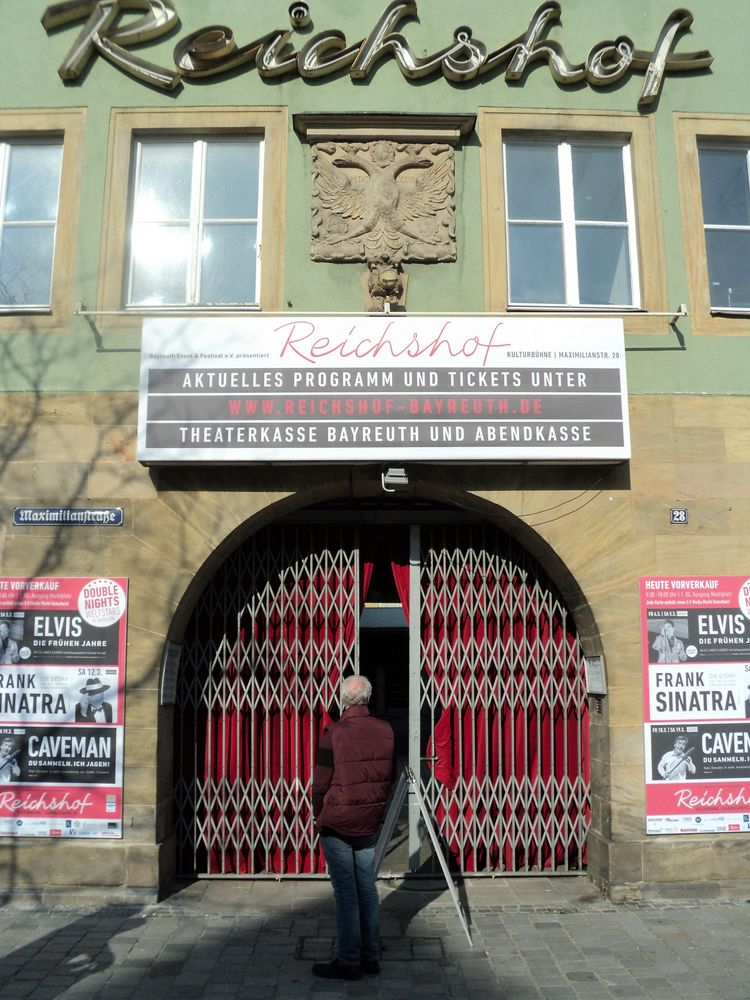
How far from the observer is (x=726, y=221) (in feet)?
25.7

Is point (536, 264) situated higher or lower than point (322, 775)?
higher

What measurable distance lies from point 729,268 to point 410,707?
4.68 metres

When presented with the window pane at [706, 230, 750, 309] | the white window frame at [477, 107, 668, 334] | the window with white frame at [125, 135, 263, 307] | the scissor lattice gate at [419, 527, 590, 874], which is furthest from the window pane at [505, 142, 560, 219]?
the scissor lattice gate at [419, 527, 590, 874]

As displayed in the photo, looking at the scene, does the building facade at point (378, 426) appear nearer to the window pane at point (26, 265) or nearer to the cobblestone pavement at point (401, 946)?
the window pane at point (26, 265)

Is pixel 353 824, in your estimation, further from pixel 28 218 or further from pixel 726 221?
pixel 726 221

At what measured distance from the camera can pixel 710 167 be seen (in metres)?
7.94

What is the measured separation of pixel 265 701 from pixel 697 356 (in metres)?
4.59

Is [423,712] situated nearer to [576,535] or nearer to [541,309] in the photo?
[576,535]

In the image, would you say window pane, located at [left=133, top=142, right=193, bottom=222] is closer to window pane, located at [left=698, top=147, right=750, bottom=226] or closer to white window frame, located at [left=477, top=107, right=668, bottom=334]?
white window frame, located at [left=477, top=107, right=668, bottom=334]

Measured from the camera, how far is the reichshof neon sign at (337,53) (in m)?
7.66

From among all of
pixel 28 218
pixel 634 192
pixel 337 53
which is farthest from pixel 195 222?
pixel 634 192

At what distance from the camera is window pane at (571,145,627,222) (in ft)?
25.8

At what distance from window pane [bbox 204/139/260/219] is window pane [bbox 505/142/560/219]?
7.29 feet

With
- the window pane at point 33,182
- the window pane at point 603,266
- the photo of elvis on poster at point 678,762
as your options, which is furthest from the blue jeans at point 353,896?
the window pane at point 33,182
